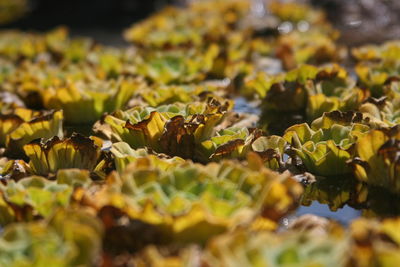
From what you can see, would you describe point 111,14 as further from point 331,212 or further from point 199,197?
point 199,197

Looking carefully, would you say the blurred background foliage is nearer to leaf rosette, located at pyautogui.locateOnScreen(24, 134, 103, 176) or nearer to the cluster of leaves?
the cluster of leaves

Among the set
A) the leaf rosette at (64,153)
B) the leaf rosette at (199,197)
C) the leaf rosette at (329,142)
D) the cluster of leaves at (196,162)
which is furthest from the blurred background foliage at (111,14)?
the leaf rosette at (199,197)

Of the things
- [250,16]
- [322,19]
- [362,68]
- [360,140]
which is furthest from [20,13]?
[360,140]

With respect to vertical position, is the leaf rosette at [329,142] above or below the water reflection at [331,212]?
above

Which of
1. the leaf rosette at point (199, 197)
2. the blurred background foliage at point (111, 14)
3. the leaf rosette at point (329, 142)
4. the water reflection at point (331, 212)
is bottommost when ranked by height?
the blurred background foliage at point (111, 14)

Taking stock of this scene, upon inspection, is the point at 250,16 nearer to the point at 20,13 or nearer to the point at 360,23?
the point at 360,23

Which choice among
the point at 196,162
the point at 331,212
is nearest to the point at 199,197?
the point at 331,212

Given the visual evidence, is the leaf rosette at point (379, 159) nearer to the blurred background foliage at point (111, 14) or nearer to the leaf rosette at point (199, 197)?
the leaf rosette at point (199, 197)

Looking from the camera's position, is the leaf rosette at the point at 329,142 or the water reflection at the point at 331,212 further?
the leaf rosette at the point at 329,142

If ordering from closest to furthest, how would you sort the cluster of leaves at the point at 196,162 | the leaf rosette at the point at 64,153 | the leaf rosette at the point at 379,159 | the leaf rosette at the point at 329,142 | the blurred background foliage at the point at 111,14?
1. the cluster of leaves at the point at 196,162
2. the leaf rosette at the point at 379,159
3. the leaf rosette at the point at 329,142
4. the leaf rosette at the point at 64,153
5. the blurred background foliage at the point at 111,14
